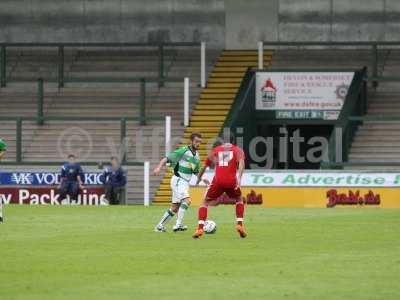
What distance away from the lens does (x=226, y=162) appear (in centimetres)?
2517

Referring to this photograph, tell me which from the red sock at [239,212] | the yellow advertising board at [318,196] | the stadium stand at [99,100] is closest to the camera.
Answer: the red sock at [239,212]

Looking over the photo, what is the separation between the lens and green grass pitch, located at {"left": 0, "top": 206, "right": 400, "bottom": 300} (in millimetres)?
16625

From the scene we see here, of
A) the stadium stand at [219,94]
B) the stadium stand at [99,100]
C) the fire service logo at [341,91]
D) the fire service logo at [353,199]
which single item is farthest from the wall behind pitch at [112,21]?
the fire service logo at [353,199]

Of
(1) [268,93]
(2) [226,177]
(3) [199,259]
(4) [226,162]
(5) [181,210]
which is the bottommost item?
(3) [199,259]

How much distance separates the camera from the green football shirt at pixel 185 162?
27.0 metres

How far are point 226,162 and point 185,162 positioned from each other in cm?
219

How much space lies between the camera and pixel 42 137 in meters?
47.8

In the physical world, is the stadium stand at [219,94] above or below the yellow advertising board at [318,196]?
above

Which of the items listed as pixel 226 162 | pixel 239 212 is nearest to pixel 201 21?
pixel 226 162

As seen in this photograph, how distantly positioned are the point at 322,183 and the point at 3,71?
15352mm

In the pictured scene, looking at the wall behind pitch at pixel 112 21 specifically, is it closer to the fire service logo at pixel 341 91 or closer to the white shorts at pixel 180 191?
the fire service logo at pixel 341 91

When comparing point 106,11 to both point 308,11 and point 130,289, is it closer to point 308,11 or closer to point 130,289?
point 308,11

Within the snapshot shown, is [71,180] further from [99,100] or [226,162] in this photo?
[226,162]

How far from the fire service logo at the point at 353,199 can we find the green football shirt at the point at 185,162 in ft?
46.6
